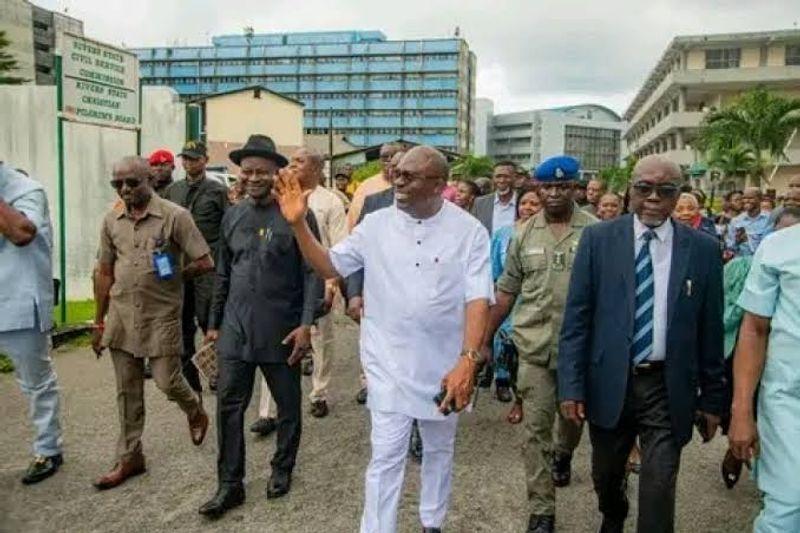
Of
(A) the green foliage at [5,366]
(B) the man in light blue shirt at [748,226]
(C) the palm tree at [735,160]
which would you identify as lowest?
(A) the green foliage at [5,366]

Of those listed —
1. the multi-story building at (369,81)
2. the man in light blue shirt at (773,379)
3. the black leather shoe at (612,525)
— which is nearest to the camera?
the man in light blue shirt at (773,379)

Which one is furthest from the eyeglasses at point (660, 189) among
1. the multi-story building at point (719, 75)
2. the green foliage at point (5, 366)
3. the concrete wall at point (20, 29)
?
the concrete wall at point (20, 29)

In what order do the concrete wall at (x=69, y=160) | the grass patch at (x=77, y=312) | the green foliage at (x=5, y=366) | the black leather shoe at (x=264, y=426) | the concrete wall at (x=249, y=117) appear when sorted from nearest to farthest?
the black leather shoe at (x=264, y=426), the green foliage at (x=5, y=366), the grass patch at (x=77, y=312), the concrete wall at (x=69, y=160), the concrete wall at (x=249, y=117)

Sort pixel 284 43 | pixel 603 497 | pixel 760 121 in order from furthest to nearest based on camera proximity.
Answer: pixel 284 43
pixel 760 121
pixel 603 497

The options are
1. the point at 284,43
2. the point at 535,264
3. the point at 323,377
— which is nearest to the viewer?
the point at 535,264

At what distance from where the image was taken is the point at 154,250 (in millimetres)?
4676

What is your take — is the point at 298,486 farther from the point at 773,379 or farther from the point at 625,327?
the point at 773,379

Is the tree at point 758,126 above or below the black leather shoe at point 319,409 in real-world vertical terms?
above

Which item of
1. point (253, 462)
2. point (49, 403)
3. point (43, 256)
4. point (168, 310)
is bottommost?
point (253, 462)

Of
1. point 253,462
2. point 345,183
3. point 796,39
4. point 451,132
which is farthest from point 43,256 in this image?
point 451,132

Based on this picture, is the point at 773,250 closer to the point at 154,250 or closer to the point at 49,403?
the point at 154,250

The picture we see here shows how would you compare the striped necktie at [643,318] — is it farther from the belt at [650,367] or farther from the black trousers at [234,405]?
the black trousers at [234,405]

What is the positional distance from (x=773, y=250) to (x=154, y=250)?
3431mm

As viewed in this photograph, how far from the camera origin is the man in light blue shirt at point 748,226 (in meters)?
11.4
